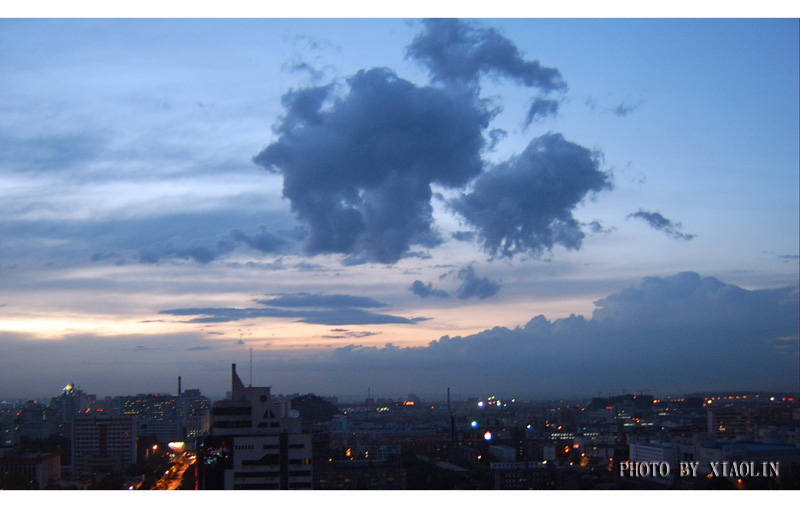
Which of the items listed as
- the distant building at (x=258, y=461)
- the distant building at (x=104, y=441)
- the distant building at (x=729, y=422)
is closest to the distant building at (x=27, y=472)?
the distant building at (x=258, y=461)

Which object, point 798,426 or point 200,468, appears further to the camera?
point 798,426

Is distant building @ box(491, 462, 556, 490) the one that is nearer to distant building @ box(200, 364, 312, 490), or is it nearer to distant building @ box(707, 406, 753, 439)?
distant building @ box(200, 364, 312, 490)

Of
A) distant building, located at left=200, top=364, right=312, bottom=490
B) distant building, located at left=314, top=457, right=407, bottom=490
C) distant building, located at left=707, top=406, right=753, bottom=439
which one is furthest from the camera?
distant building, located at left=707, top=406, right=753, bottom=439

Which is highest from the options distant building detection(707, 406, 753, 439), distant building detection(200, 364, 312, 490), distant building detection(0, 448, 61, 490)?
distant building detection(200, 364, 312, 490)

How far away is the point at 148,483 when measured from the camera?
13031 millimetres

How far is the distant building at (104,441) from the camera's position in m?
17.3

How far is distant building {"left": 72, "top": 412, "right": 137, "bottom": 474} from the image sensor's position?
56.9 feet

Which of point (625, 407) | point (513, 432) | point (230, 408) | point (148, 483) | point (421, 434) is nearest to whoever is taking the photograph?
point (230, 408)

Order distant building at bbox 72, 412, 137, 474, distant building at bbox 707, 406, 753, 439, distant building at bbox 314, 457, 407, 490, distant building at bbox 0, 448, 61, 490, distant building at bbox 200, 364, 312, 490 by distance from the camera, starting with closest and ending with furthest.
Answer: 1. distant building at bbox 200, 364, 312, 490
2. distant building at bbox 314, 457, 407, 490
3. distant building at bbox 0, 448, 61, 490
4. distant building at bbox 707, 406, 753, 439
5. distant building at bbox 72, 412, 137, 474

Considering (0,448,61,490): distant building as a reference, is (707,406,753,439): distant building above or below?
below

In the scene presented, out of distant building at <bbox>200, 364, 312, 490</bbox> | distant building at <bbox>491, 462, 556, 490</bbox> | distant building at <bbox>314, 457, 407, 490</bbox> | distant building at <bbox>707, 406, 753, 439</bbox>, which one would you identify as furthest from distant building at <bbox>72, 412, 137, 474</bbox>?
distant building at <bbox>707, 406, 753, 439</bbox>
